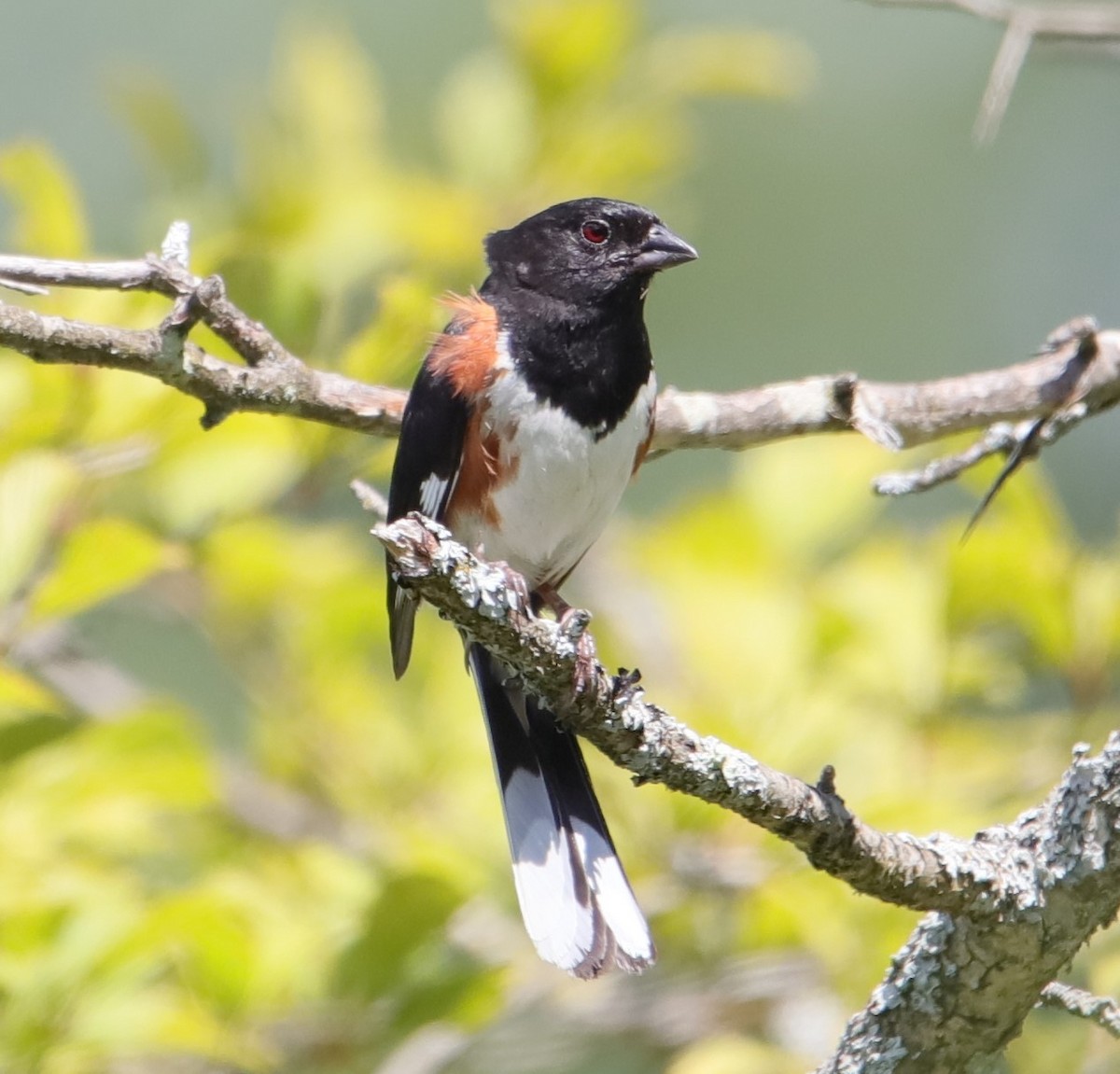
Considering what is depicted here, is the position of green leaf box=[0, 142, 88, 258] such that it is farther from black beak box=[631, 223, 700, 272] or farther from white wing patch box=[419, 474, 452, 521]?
black beak box=[631, 223, 700, 272]

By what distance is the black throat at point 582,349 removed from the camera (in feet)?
8.59

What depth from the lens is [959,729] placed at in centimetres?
330

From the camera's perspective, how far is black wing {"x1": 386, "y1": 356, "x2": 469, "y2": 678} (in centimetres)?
249

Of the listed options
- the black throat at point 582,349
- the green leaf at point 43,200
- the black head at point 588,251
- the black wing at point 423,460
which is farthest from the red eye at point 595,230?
the green leaf at point 43,200

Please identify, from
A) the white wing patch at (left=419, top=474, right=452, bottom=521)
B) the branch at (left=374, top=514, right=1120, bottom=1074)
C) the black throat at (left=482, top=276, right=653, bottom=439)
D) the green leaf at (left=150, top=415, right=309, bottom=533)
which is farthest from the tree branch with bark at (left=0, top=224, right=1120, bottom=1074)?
the green leaf at (left=150, top=415, right=309, bottom=533)

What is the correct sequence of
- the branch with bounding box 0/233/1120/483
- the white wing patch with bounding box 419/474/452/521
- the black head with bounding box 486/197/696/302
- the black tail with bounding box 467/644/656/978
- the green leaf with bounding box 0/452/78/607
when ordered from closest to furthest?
1. the branch with bounding box 0/233/1120/483
2. the black tail with bounding box 467/644/656/978
3. the green leaf with bounding box 0/452/78/607
4. the white wing patch with bounding box 419/474/452/521
5. the black head with bounding box 486/197/696/302

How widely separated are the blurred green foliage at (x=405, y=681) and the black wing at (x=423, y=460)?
17 centimetres

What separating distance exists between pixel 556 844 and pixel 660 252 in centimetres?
116

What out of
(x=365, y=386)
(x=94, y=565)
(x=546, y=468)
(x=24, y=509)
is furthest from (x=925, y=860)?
(x=24, y=509)

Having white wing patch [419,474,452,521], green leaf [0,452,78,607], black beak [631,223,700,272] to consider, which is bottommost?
white wing patch [419,474,452,521]

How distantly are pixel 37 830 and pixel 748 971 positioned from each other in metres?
1.36

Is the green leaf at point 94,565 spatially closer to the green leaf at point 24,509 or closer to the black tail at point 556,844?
the green leaf at point 24,509

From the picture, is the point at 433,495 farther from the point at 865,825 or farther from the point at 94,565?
the point at 865,825

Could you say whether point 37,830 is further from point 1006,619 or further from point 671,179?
point 671,179
